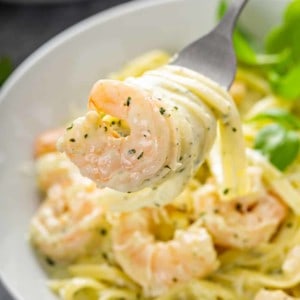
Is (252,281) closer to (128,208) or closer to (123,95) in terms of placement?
(128,208)

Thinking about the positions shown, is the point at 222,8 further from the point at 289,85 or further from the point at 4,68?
the point at 4,68

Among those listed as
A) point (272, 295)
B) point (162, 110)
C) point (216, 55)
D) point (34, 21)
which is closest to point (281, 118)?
point (216, 55)

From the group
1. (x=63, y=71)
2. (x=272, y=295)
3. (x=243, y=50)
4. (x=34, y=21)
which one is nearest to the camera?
(x=272, y=295)

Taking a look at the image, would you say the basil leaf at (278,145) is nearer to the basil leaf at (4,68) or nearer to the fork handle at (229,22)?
the fork handle at (229,22)

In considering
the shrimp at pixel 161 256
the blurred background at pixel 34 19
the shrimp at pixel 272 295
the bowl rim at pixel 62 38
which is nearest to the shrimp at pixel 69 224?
the shrimp at pixel 161 256

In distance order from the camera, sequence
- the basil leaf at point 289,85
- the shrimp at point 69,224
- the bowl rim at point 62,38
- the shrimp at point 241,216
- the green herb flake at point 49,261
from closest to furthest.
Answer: the shrimp at point 241,216, the shrimp at point 69,224, the green herb flake at point 49,261, the basil leaf at point 289,85, the bowl rim at point 62,38

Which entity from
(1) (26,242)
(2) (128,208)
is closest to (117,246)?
(2) (128,208)
